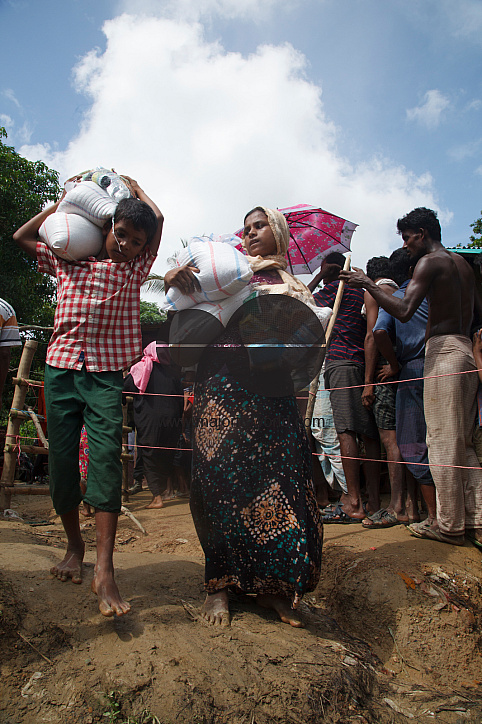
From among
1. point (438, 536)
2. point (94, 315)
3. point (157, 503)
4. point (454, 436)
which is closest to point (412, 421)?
point (454, 436)

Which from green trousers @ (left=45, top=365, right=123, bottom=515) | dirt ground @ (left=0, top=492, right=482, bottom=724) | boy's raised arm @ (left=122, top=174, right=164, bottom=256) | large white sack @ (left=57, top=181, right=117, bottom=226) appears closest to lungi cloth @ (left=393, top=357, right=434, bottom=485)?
dirt ground @ (left=0, top=492, right=482, bottom=724)

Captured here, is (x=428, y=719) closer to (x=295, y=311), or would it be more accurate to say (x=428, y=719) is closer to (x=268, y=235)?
(x=295, y=311)

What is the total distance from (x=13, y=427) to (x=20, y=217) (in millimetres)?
8249

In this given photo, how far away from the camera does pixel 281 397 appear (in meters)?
2.34

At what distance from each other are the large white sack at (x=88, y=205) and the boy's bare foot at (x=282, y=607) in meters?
1.90

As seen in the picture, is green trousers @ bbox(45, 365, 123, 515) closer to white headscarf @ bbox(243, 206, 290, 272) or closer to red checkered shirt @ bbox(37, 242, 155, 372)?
red checkered shirt @ bbox(37, 242, 155, 372)

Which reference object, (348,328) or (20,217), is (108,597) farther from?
(20,217)

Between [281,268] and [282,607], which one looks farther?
[281,268]

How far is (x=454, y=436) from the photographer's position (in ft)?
10.3

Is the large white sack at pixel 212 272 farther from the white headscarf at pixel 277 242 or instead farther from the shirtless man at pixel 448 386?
the shirtless man at pixel 448 386

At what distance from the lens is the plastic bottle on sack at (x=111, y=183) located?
2357mm

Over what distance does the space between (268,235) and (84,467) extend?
2.91 meters

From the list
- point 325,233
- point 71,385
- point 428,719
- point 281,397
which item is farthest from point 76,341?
point 325,233

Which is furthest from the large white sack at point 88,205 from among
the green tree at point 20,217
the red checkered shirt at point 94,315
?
the green tree at point 20,217
